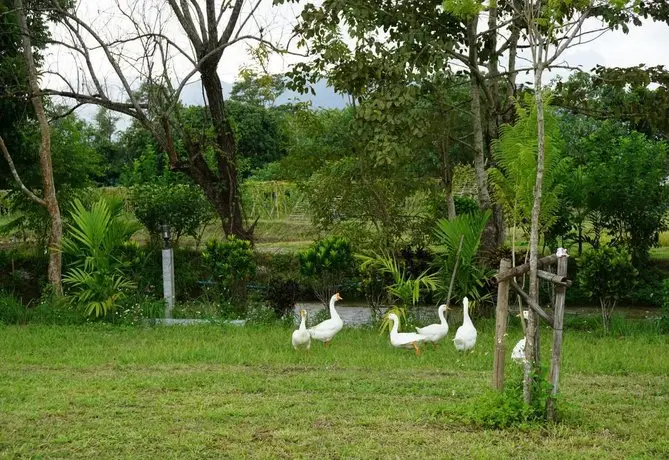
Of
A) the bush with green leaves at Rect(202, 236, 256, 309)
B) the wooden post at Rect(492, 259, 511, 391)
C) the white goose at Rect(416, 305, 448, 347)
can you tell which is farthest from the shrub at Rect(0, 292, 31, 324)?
the wooden post at Rect(492, 259, 511, 391)

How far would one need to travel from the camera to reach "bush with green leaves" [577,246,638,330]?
37.8 ft

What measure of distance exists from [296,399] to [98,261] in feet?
19.6

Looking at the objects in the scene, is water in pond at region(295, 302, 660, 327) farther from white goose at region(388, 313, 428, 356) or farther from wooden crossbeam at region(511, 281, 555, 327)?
wooden crossbeam at region(511, 281, 555, 327)

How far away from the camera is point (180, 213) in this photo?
16344 mm

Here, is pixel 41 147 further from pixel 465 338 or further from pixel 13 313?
pixel 465 338

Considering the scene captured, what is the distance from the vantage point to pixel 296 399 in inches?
291

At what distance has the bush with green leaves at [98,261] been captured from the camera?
12.4 m

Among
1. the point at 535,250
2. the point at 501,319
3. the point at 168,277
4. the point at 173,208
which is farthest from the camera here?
the point at 173,208

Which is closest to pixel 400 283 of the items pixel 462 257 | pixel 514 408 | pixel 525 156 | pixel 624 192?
pixel 462 257

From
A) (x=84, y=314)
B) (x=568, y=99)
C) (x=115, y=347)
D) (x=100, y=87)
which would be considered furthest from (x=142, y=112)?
(x=568, y=99)

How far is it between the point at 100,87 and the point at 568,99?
6.66m

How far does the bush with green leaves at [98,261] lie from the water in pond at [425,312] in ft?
8.32

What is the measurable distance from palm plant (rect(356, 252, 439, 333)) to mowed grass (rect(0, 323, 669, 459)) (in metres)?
0.78

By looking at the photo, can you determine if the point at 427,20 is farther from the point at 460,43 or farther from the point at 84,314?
the point at 84,314
